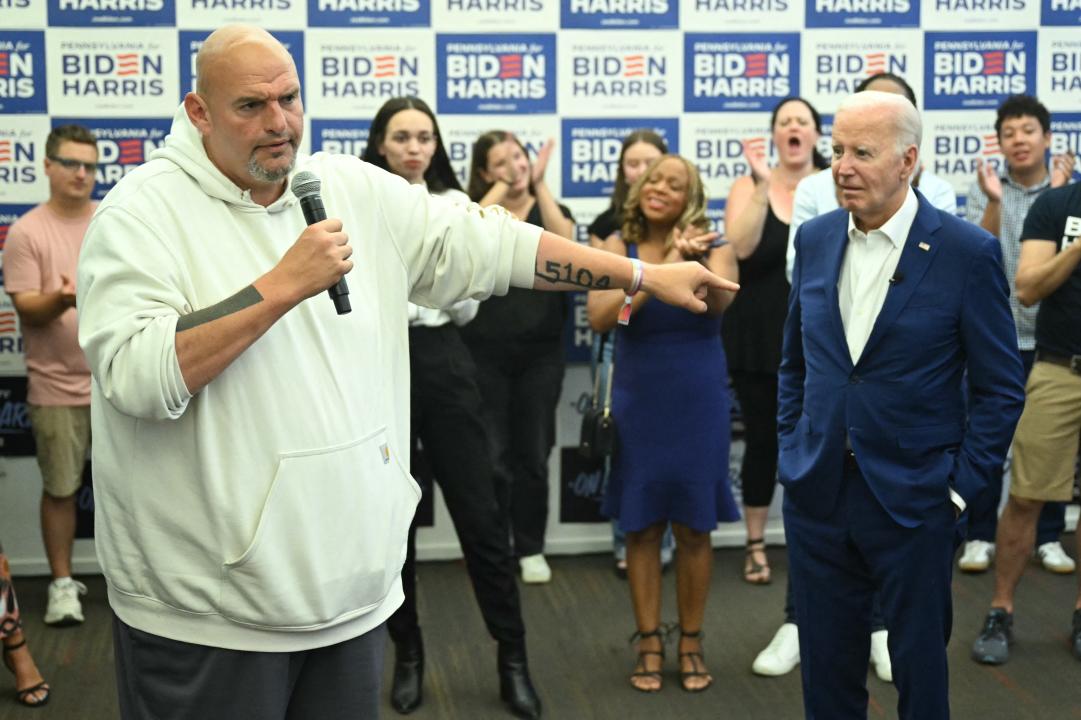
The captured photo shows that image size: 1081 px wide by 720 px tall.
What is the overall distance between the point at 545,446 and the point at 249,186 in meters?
3.34

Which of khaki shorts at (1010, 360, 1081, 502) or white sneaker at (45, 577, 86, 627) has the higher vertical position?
khaki shorts at (1010, 360, 1081, 502)

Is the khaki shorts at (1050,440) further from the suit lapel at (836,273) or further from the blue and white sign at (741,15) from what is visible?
the blue and white sign at (741,15)

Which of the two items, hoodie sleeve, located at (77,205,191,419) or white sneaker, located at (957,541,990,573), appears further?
white sneaker, located at (957,541,990,573)

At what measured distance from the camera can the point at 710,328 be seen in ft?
12.9

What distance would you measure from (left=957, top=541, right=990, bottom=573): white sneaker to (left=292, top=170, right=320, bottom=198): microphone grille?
4075 mm

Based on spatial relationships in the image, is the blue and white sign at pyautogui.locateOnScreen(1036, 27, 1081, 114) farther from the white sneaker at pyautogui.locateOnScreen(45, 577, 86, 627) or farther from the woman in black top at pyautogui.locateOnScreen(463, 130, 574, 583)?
the white sneaker at pyautogui.locateOnScreen(45, 577, 86, 627)

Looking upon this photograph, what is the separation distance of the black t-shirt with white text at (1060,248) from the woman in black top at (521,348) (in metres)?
1.79

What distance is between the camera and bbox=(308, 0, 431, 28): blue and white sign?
5.18 m

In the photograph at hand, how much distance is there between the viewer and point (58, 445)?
15.7ft

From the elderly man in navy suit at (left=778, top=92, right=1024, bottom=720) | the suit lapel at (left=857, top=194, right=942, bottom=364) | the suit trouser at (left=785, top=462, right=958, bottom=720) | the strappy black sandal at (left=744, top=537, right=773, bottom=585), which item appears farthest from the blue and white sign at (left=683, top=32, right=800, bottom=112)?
the suit trouser at (left=785, top=462, right=958, bottom=720)

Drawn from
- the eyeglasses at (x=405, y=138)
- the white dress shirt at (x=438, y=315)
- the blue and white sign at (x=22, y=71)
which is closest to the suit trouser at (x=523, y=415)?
the white dress shirt at (x=438, y=315)

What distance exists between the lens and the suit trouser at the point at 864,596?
277cm

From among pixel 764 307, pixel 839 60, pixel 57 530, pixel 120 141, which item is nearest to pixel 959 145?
pixel 839 60

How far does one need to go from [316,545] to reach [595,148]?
12.3 feet
